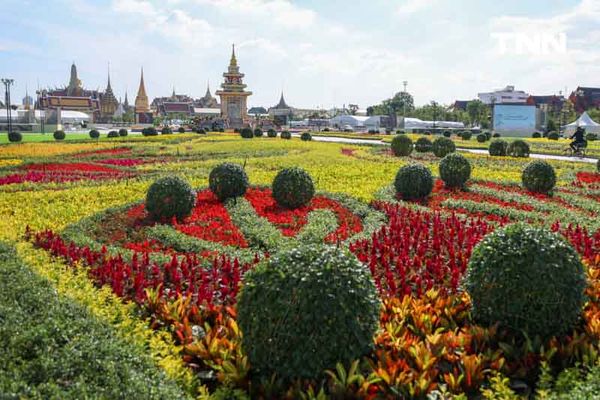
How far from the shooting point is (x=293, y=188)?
11062 millimetres

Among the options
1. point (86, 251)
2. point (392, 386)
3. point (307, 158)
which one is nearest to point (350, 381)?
point (392, 386)

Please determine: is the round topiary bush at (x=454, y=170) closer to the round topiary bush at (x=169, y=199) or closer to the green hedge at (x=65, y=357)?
the round topiary bush at (x=169, y=199)

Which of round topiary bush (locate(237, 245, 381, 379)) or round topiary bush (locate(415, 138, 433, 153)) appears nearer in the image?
round topiary bush (locate(237, 245, 381, 379))

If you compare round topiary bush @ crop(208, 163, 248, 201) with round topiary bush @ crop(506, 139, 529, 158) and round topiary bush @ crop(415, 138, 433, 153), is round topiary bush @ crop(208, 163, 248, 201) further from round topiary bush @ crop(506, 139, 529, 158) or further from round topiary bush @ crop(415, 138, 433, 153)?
round topiary bush @ crop(415, 138, 433, 153)

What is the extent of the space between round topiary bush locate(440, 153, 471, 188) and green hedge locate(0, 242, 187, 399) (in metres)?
10.8

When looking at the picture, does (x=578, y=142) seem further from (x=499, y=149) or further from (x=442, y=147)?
(x=442, y=147)

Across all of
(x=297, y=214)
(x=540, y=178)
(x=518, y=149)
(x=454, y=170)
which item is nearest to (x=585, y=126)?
(x=518, y=149)

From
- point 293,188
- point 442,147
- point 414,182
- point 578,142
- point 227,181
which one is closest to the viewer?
point 293,188

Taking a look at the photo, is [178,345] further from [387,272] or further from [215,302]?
[387,272]

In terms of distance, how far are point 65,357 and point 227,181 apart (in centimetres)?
794

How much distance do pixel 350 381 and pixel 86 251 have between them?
15.4 feet

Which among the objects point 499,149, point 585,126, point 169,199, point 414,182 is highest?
point 585,126

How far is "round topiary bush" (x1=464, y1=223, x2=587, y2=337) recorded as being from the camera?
5000mm

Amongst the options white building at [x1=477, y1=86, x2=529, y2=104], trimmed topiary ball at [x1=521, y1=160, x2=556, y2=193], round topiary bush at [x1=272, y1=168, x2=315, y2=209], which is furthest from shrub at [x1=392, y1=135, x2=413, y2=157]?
white building at [x1=477, y1=86, x2=529, y2=104]
